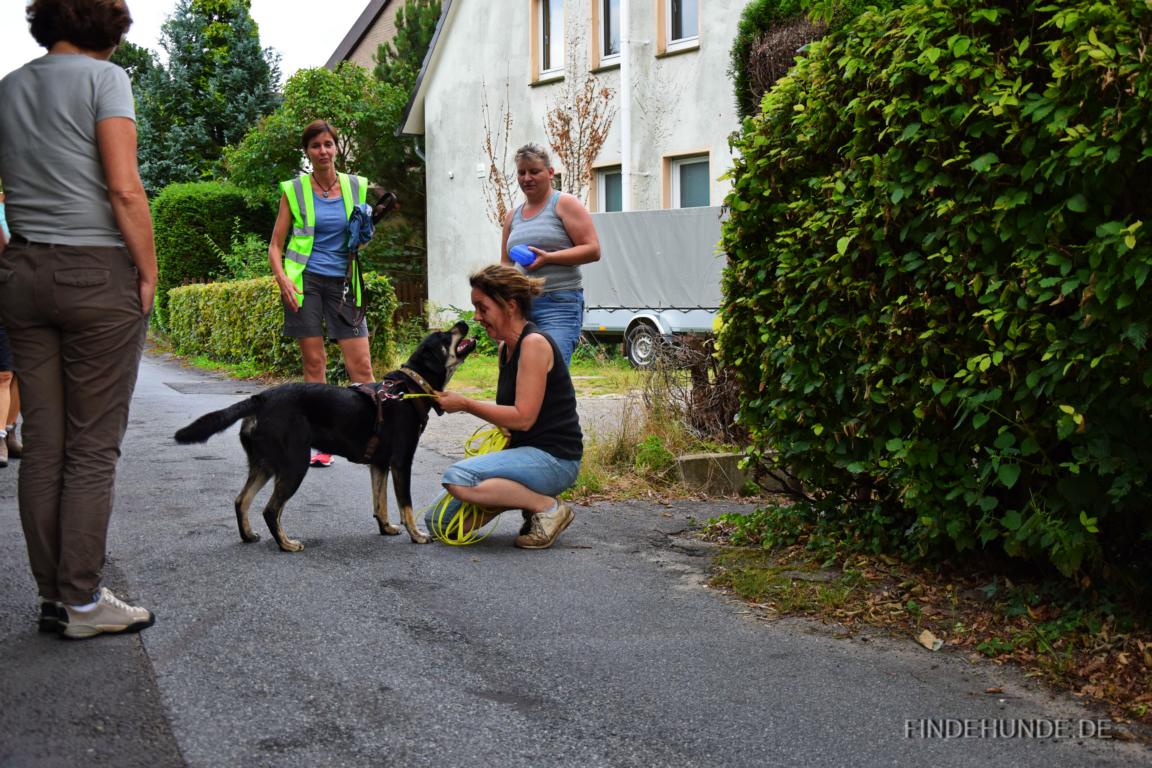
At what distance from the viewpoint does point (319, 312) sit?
7734mm

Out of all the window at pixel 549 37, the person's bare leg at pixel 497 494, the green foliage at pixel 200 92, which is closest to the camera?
the person's bare leg at pixel 497 494

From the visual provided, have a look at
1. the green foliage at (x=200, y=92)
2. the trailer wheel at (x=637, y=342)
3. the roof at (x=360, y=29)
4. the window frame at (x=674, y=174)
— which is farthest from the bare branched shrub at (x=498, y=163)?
the green foliage at (x=200, y=92)

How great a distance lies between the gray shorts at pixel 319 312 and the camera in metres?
7.67

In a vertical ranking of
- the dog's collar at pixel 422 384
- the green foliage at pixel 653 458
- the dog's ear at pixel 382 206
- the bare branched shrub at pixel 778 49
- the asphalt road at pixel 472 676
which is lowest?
the asphalt road at pixel 472 676

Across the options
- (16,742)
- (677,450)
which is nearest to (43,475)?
(16,742)

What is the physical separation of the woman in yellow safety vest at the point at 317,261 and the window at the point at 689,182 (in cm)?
1269

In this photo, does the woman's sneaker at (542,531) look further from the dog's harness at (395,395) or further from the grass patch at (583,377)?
the grass patch at (583,377)

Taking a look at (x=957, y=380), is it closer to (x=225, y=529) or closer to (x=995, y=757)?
(x=995, y=757)

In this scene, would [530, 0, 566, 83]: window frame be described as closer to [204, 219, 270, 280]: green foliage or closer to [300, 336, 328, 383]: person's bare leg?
[204, 219, 270, 280]: green foliage

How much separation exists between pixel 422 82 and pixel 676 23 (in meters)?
7.33

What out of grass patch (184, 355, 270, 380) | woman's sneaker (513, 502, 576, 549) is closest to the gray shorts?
woman's sneaker (513, 502, 576, 549)

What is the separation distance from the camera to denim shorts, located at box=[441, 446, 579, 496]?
583 cm

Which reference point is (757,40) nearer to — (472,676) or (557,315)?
(557,315)

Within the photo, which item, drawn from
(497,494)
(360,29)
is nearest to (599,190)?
(497,494)
